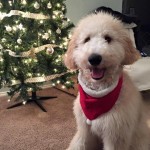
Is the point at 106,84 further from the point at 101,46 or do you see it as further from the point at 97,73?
the point at 101,46

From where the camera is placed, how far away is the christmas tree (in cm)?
236

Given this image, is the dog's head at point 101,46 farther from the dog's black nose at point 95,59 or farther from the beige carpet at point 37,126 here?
the beige carpet at point 37,126

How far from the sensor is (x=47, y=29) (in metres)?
2.46

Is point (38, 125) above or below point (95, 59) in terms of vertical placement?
below

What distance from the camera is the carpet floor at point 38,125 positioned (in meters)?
2.02

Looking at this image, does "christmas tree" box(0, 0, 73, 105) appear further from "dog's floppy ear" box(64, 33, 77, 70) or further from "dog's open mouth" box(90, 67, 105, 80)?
"dog's open mouth" box(90, 67, 105, 80)

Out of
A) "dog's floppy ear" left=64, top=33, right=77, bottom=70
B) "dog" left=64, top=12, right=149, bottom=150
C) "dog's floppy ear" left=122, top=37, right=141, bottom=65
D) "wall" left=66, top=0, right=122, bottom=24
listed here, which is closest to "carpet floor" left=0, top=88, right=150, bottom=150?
"dog" left=64, top=12, right=149, bottom=150

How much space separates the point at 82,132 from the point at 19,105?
118cm

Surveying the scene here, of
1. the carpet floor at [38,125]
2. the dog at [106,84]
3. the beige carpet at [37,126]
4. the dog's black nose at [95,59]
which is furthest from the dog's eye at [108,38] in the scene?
the beige carpet at [37,126]

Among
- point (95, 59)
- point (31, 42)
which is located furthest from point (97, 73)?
point (31, 42)

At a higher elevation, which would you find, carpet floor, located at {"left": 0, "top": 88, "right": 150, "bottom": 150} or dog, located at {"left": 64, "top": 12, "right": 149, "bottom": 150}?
dog, located at {"left": 64, "top": 12, "right": 149, "bottom": 150}

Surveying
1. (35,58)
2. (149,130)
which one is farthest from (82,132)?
(35,58)

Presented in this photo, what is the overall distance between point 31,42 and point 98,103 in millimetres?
1150

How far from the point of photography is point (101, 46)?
4.33 feet
